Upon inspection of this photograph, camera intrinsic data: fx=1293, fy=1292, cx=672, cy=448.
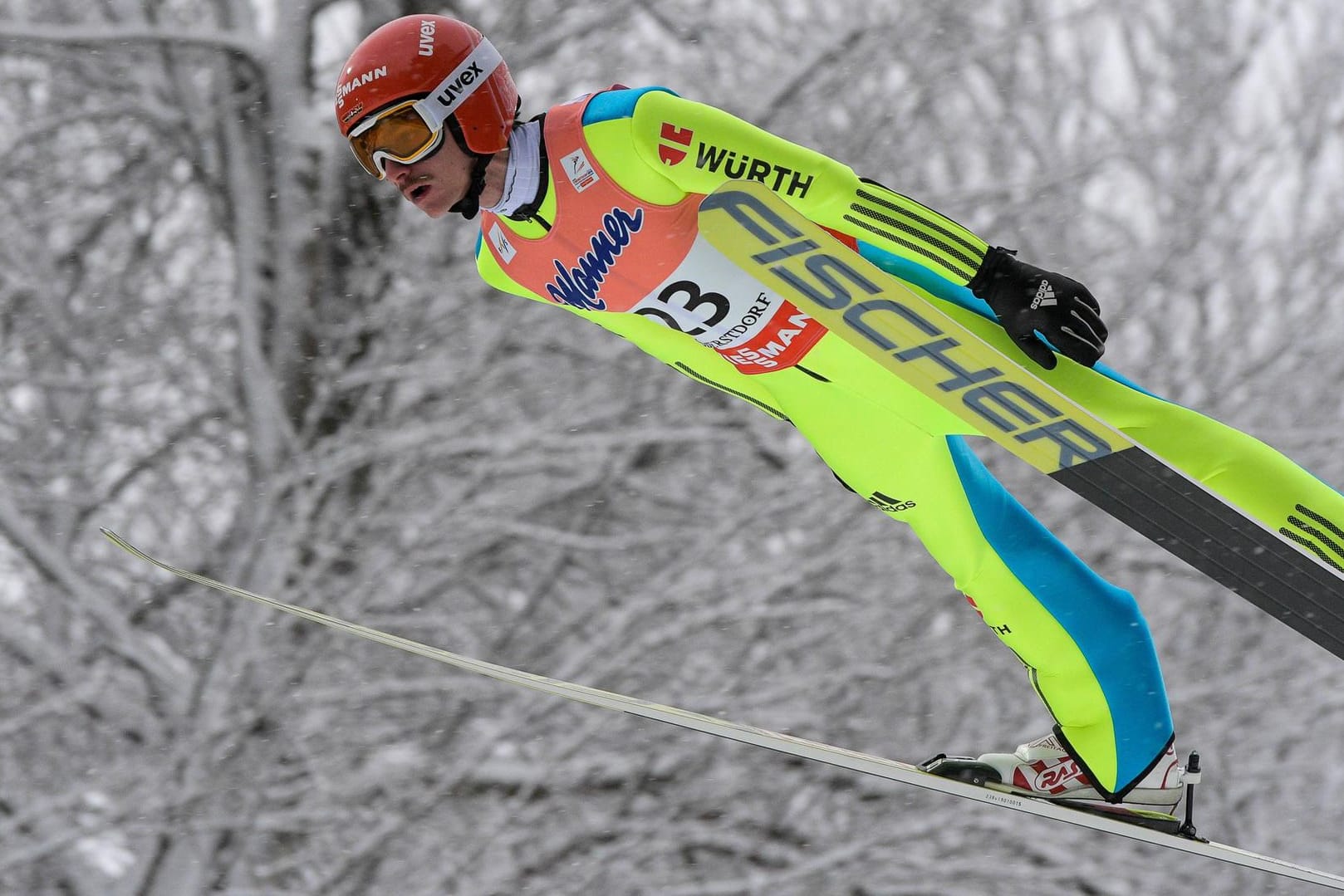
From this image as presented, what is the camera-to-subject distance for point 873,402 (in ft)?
6.41

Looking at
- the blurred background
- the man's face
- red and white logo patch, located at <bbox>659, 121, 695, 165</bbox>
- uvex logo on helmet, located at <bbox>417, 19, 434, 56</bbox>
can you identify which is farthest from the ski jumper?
the blurred background

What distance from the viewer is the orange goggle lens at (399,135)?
70.7 inches

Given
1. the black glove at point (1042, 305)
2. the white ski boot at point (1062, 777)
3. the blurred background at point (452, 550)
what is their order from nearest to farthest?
the black glove at point (1042, 305), the white ski boot at point (1062, 777), the blurred background at point (452, 550)

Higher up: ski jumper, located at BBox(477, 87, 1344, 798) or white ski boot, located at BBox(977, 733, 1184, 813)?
ski jumper, located at BBox(477, 87, 1344, 798)

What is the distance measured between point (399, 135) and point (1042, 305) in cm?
90

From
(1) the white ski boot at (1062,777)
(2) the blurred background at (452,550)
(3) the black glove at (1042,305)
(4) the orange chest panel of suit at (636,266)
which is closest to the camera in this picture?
(3) the black glove at (1042,305)

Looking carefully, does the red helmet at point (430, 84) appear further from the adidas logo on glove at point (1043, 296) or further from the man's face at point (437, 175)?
the adidas logo on glove at point (1043, 296)

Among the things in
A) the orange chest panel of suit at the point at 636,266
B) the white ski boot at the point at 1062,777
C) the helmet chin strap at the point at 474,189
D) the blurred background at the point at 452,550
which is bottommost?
the white ski boot at the point at 1062,777

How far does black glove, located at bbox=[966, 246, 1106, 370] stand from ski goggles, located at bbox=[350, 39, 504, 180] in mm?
754

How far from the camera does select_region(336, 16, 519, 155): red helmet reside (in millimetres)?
1794

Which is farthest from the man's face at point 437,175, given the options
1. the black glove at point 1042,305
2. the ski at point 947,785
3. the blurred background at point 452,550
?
the blurred background at point 452,550

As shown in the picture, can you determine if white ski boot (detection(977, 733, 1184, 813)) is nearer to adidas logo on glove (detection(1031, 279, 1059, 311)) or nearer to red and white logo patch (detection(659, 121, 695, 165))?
adidas logo on glove (detection(1031, 279, 1059, 311))

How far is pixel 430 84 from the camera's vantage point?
180 cm

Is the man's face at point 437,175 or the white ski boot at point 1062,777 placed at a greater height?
the man's face at point 437,175
